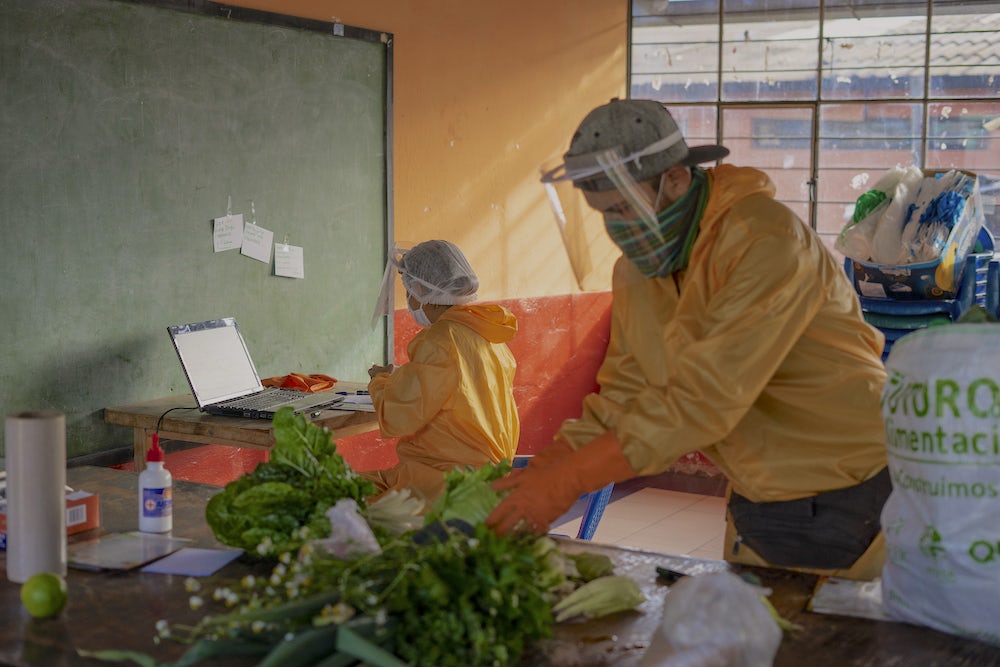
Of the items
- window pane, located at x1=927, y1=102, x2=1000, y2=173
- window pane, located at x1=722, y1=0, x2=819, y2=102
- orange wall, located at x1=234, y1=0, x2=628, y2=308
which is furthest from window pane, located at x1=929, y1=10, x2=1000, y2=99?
orange wall, located at x1=234, y1=0, x2=628, y2=308

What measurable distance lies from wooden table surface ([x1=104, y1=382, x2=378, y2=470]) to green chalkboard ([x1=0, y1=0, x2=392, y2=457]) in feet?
0.45

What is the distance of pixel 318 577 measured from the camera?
5.97ft

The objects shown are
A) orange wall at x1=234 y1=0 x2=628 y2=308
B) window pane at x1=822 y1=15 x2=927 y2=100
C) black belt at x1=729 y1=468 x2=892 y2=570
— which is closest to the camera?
black belt at x1=729 y1=468 x2=892 y2=570

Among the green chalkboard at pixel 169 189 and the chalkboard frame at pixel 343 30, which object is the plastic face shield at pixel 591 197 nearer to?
the chalkboard frame at pixel 343 30

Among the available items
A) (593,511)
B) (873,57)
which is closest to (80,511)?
(593,511)

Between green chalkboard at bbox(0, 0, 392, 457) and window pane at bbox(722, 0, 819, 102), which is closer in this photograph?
green chalkboard at bbox(0, 0, 392, 457)

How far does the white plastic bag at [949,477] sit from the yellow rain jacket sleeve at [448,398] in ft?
6.26

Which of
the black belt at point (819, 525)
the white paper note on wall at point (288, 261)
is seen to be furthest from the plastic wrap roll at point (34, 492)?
the white paper note on wall at point (288, 261)

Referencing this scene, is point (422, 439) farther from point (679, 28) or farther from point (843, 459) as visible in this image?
point (679, 28)

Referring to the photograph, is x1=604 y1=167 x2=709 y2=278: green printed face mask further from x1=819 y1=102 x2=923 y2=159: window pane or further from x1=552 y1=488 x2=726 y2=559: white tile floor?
x1=819 y1=102 x2=923 y2=159: window pane

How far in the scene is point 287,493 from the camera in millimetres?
2172

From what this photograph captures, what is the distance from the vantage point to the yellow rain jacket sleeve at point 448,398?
143 inches

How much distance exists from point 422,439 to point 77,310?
4.20 feet

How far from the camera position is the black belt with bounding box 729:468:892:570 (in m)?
2.29
